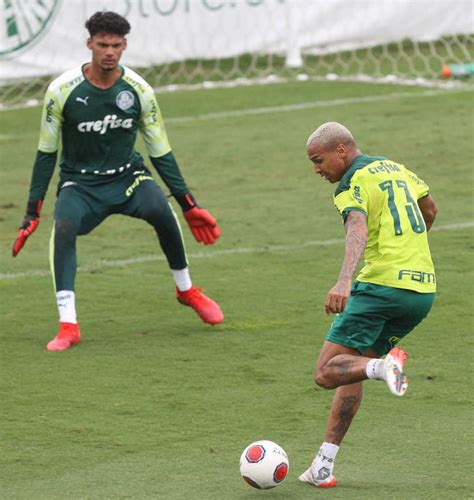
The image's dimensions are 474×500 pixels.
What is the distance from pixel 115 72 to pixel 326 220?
3.74 metres

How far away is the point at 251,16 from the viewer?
19266 millimetres

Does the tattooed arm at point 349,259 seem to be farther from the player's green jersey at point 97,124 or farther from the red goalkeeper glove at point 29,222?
the red goalkeeper glove at point 29,222

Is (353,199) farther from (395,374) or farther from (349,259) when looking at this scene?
(395,374)

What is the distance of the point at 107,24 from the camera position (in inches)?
332

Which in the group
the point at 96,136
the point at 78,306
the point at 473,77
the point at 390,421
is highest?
the point at 96,136

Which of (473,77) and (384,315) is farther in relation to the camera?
(473,77)

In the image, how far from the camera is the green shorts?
602cm

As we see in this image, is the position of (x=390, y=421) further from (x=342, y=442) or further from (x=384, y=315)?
(x=384, y=315)

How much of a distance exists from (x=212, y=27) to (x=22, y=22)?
2791 millimetres

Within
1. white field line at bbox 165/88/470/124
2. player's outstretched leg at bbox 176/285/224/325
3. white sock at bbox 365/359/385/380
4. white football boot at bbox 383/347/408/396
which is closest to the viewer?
white football boot at bbox 383/347/408/396

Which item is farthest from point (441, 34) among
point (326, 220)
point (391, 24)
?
point (326, 220)

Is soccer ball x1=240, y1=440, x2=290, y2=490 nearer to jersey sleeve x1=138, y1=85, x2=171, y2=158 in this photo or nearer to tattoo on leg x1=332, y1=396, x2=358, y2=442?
tattoo on leg x1=332, y1=396, x2=358, y2=442

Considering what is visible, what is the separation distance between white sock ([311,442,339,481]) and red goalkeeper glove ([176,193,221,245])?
3307mm

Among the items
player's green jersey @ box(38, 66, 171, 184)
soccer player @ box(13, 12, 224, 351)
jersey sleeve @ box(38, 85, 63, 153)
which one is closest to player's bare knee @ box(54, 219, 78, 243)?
soccer player @ box(13, 12, 224, 351)
